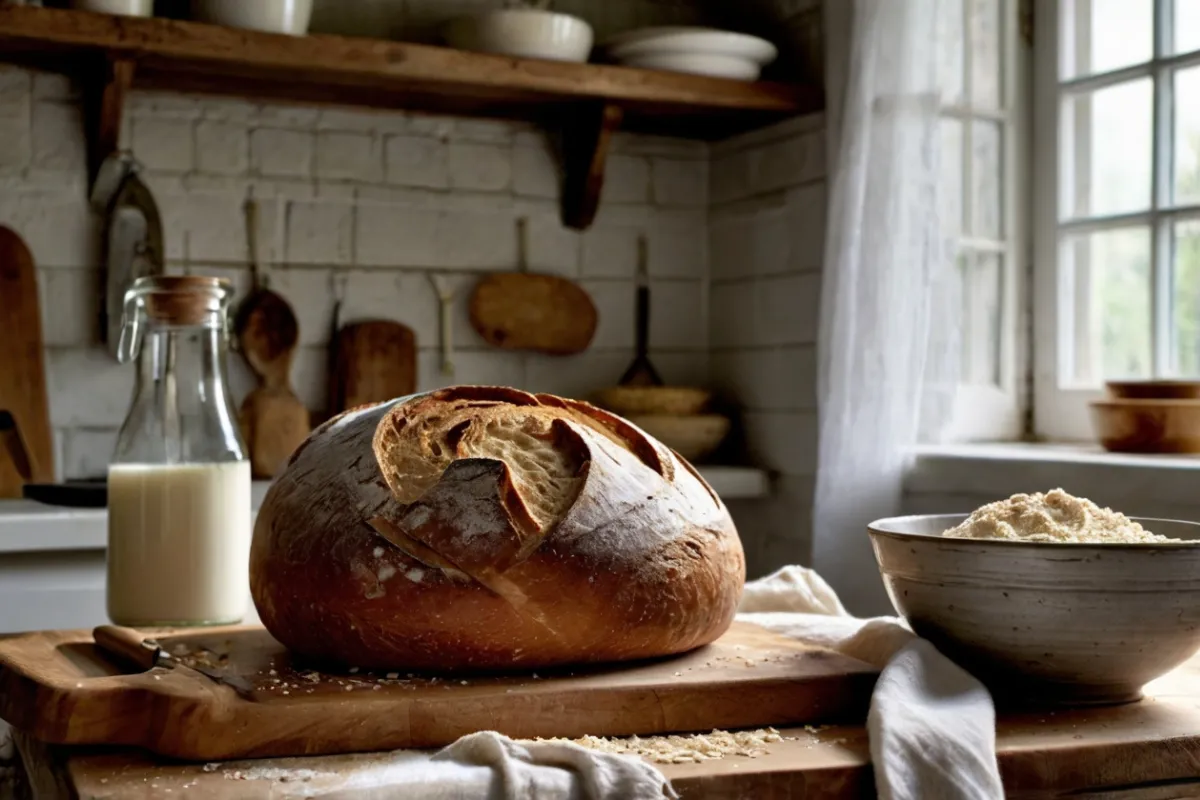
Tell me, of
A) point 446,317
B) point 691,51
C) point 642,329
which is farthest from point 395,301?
point 691,51

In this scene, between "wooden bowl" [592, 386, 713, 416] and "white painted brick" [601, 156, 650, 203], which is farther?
"white painted brick" [601, 156, 650, 203]

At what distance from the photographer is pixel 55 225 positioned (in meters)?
2.36

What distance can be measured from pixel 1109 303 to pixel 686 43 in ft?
2.97

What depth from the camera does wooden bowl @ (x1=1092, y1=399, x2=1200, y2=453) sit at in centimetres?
195

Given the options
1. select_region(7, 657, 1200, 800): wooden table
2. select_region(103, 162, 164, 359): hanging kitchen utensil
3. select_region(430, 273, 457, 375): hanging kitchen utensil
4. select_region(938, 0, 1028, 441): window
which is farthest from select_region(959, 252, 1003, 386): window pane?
select_region(7, 657, 1200, 800): wooden table

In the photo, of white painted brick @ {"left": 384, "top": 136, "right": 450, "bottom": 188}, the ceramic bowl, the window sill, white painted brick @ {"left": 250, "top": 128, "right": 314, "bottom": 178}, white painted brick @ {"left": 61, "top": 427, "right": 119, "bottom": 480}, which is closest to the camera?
the ceramic bowl

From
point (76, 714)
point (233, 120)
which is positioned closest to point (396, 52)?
point (233, 120)

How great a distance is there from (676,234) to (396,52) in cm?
90

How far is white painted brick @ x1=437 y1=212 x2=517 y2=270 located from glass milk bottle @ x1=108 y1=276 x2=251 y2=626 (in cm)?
148

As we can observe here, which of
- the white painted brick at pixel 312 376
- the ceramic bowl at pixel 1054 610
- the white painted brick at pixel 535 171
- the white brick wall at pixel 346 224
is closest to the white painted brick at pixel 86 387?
the white brick wall at pixel 346 224

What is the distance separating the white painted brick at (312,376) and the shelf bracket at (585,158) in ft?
1.99

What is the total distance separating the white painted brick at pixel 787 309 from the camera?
2547mm

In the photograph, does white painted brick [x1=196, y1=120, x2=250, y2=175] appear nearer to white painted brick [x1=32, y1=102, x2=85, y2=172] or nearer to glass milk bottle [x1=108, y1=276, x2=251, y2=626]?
white painted brick [x1=32, y1=102, x2=85, y2=172]

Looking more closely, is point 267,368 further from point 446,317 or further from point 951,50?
point 951,50
